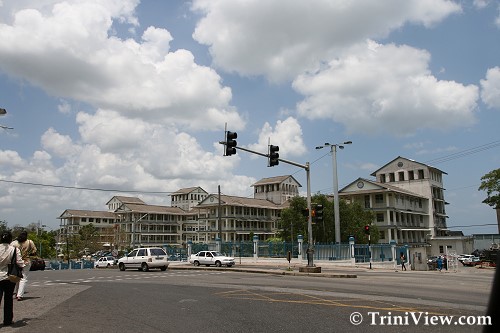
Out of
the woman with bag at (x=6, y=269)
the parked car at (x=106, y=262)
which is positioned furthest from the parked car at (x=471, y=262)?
the woman with bag at (x=6, y=269)

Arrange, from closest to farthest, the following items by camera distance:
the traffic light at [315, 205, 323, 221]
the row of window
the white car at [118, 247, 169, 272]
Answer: the traffic light at [315, 205, 323, 221] → the white car at [118, 247, 169, 272] → the row of window

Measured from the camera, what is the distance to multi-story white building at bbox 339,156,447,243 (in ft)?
221

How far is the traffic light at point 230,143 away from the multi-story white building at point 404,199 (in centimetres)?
5055

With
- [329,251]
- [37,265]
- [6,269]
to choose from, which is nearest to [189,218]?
[37,265]

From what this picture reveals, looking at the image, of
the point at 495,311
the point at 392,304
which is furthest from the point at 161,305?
the point at 495,311

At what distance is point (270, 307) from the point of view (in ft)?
36.4

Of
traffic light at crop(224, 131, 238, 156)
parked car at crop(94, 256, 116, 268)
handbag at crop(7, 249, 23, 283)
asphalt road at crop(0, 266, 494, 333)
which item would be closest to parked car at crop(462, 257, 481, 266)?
asphalt road at crop(0, 266, 494, 333)

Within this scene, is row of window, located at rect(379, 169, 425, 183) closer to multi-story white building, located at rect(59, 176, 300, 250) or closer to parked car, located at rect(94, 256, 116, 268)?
multi-story white building, located at rect(59, 176, 300, 250)

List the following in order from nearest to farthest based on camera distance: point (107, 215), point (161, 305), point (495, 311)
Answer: point (495, 311) → point (161, 305) → point (107, 215)

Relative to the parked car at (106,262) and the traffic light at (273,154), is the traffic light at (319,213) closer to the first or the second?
the traffic light at (273,154)

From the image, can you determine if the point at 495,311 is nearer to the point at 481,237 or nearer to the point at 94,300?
the point at 94,300

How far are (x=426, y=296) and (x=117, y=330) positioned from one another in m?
9.85

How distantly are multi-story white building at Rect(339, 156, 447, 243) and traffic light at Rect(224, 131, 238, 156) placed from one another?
50.5 m

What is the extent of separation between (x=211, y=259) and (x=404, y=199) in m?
44.9
